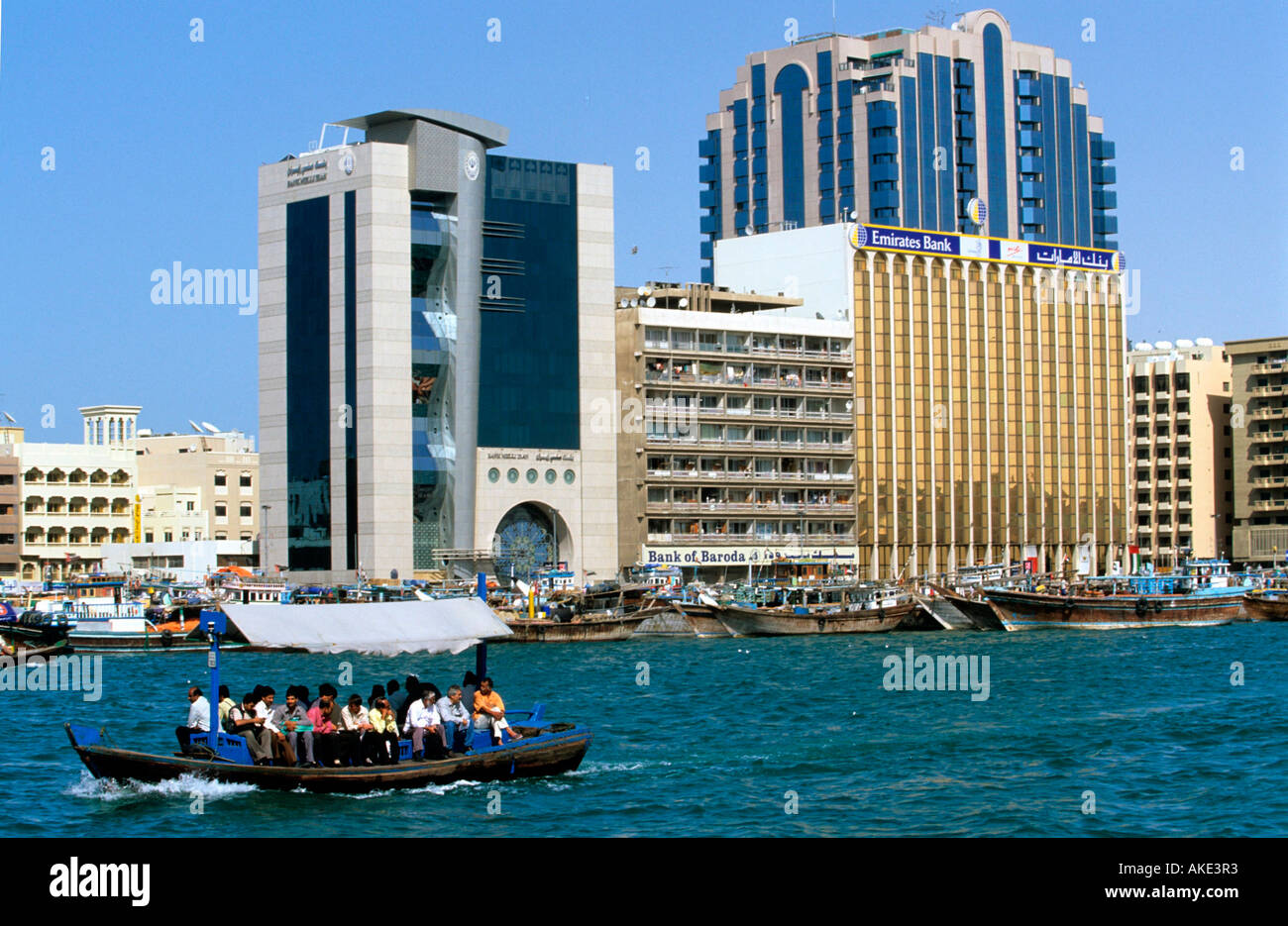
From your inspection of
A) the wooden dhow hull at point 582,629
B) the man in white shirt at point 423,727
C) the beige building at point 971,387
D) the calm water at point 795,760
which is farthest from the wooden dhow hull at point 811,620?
the man in white shirt at point 423,727

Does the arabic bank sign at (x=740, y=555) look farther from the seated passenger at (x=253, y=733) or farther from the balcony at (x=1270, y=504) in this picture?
the seated passenger at (x=253, y=733)

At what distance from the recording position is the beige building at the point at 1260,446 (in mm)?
167125

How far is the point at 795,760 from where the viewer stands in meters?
45.4

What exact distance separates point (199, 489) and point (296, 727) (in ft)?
433

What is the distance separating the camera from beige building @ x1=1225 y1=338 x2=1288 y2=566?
167 meters

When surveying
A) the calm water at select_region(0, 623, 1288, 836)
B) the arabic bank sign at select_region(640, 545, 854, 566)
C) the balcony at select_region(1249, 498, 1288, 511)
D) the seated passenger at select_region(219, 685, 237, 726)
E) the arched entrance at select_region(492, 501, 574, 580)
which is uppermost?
the balcony at select_region(1249, 498, 1288, 511)

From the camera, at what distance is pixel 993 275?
6403 inches

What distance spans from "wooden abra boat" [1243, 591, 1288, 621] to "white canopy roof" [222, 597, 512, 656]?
9267 centimetres

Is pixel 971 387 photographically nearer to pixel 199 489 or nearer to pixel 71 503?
pixel 199 489

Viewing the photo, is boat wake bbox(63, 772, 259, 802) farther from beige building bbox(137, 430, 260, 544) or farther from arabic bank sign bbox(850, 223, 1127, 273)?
beige building bbox(137, 430, 260, 544)

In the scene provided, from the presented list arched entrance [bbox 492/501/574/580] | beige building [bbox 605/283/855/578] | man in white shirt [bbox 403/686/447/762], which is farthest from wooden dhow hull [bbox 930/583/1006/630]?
man in white shirt [bbox 403/686/447/762]
